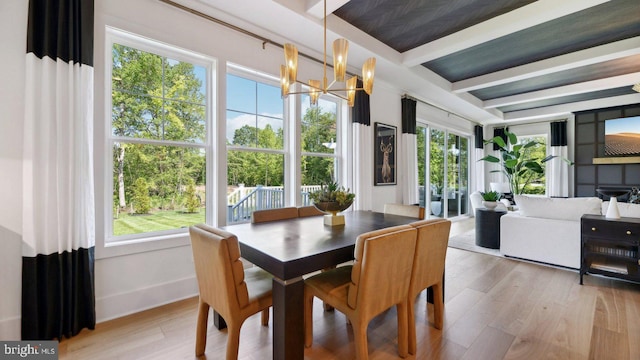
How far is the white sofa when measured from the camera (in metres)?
3.17

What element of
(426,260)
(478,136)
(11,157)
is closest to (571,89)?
(478,136)

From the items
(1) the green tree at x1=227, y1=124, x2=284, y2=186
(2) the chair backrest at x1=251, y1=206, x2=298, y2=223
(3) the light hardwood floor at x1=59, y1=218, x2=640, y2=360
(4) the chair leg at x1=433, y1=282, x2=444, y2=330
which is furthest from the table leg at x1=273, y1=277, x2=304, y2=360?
(1) the green tree at x1=227, y1=124, x2=284, y2=186

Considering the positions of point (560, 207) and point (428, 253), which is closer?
point (428, 253)

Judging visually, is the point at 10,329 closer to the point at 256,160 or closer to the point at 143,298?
the point at 143,298

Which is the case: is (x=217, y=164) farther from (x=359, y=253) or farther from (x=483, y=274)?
(x=483, y=274)

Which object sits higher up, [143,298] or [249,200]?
[249,200]

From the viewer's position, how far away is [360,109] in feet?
13.3

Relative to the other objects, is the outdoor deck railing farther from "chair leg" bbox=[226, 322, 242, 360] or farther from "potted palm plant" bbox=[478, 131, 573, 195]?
"potted palm plant" bbox=[478, 131, 573, 195]

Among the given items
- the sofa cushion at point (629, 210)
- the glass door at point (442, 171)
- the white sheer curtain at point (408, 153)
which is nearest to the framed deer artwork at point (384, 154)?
the white sheer curtain at point (408, 153)

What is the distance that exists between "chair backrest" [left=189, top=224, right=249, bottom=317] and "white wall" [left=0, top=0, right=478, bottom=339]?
1170 millimetres

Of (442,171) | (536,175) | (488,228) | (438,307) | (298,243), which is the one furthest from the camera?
(536,175)

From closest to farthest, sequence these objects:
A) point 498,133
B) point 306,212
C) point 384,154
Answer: point 306,212, point 384,154, point 498,133

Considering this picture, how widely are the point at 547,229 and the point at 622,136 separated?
16.5 feet

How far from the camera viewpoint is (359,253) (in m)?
1.45
